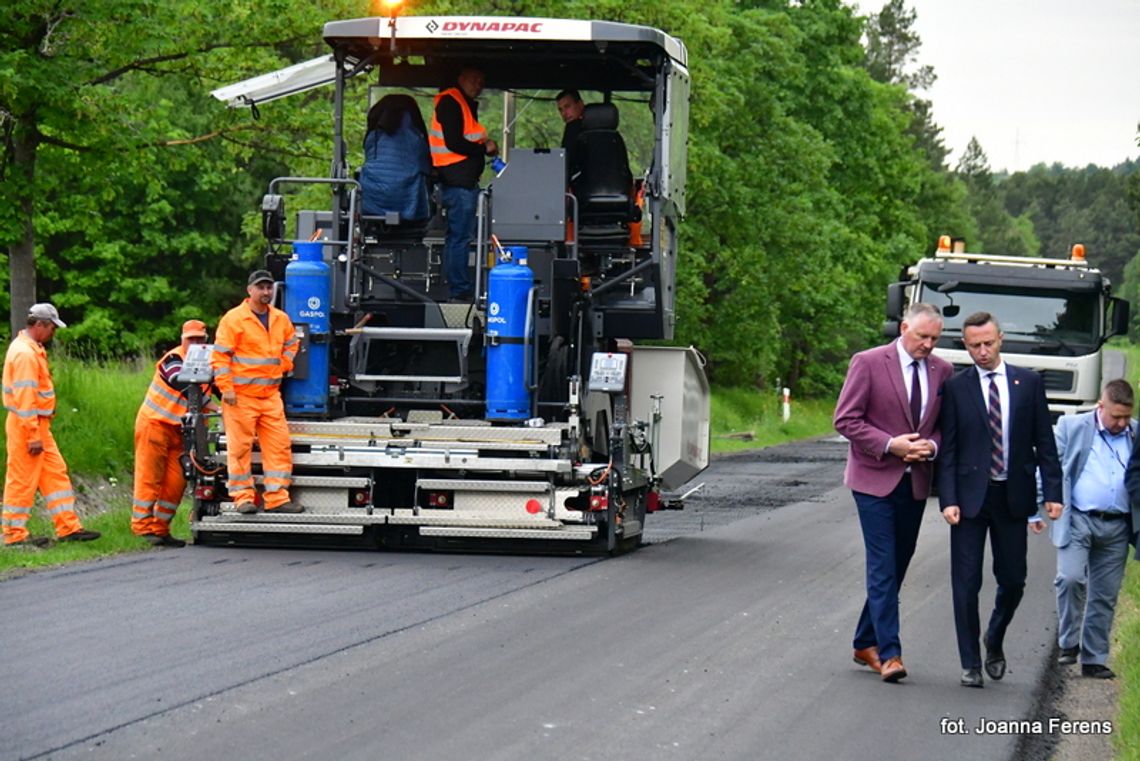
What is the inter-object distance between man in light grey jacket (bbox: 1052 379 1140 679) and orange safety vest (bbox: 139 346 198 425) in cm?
716

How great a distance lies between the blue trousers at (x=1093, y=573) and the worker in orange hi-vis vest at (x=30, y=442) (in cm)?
751

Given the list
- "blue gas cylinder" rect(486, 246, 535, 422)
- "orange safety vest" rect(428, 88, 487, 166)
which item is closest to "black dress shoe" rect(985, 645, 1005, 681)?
"blue gas cylinder" rect(486, 246, 535, 422)

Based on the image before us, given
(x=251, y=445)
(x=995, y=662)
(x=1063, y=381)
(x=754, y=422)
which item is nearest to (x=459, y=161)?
(x=251, y=445)

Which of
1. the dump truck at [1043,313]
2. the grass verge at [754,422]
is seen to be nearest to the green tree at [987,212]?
the grass verge at [754,422]

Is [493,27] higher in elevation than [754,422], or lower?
higher

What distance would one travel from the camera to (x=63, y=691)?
8203 millimetres

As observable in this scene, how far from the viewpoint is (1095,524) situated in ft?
33.5

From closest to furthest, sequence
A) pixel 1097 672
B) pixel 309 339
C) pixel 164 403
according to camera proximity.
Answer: pixel 1097 672 < pixel 309 339 < pixel 164 403

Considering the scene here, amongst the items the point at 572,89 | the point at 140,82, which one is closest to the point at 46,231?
the point at 140,82

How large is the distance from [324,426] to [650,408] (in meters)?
3.02

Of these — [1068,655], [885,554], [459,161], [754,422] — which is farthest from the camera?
[754,422]

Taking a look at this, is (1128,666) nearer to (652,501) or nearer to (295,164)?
(652,501)

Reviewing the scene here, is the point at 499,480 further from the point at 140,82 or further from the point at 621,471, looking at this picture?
the point at 140,82

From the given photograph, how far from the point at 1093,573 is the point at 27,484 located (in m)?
7.80
